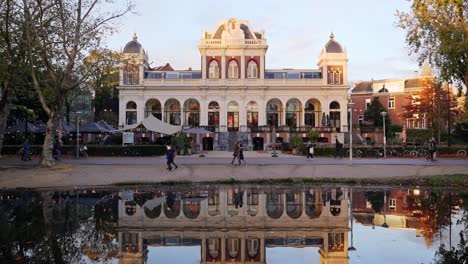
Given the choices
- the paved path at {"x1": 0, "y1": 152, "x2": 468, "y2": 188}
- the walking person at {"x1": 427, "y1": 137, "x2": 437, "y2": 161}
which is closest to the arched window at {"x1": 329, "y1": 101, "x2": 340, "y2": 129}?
the walking person at {"x1": 427, "y1": 137, "x2": 437, "y2": 161}

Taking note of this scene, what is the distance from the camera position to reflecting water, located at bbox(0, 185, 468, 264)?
828cm

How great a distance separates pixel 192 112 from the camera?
64.7 meters

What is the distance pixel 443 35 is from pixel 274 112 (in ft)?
138

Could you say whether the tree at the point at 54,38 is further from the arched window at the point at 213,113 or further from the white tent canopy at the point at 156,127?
the arched window at the point at 213,113

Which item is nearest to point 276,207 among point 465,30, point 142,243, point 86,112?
point 142,243

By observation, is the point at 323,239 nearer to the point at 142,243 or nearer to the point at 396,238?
the point at 396,238

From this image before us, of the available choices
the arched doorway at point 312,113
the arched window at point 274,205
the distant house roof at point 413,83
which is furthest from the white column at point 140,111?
the arched window at point 274,205

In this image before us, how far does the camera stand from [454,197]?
16.0m

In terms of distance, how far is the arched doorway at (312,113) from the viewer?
65250mm

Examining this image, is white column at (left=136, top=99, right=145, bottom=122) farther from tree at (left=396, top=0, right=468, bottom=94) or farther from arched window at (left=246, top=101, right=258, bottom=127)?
tree at (left=396, top=0, right=468, bottom=94)

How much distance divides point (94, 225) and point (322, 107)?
5475 centimetres

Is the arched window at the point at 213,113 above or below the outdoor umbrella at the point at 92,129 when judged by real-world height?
above

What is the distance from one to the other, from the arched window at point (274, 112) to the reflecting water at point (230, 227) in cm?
4822

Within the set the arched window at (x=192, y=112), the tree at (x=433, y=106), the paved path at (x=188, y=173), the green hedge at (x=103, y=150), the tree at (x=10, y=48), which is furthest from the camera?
the arched window at (x=192, y=112)
